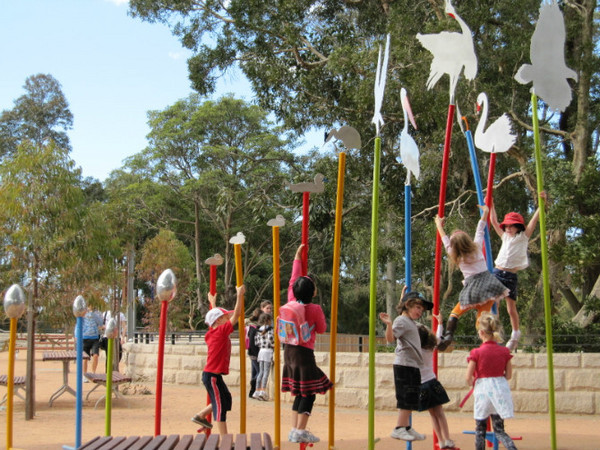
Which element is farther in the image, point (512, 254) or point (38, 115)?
point (38, 115)

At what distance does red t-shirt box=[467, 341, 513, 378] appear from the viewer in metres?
5.72

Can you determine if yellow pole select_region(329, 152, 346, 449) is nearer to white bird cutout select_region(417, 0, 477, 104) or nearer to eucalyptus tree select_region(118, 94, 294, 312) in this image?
white bird cutout select_region(417, 0, 477, 104)

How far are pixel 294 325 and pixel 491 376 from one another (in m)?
1.69

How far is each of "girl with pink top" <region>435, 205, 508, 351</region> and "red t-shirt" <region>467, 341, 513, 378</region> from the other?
33 centimetres

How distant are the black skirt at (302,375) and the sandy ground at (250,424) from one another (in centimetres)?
183

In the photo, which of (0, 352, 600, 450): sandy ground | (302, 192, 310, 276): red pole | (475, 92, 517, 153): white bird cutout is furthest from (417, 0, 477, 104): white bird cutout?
(0, 352, 600, 450): sandy ground

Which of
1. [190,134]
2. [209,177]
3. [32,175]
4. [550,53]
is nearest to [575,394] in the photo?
[550,53]

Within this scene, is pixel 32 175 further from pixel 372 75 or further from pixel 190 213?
pixel 190 213

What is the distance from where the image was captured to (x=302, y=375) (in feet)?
18.0

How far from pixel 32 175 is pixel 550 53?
713 cm

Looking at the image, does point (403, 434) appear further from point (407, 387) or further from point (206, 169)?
point (206, 169)

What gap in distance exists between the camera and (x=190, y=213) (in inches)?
1373

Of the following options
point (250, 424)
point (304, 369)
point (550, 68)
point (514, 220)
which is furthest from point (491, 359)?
point (250, 424)

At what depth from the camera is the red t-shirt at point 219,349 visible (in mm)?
6246
